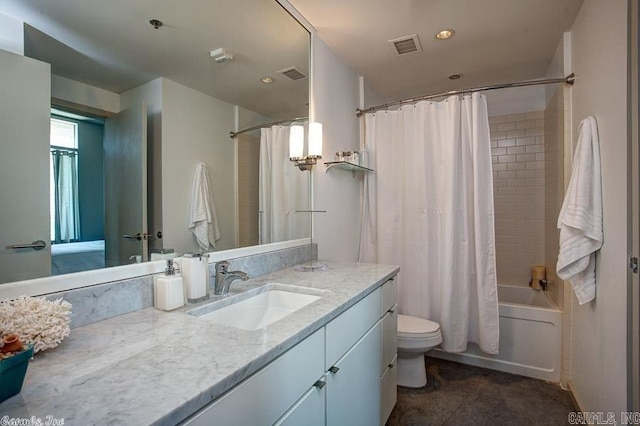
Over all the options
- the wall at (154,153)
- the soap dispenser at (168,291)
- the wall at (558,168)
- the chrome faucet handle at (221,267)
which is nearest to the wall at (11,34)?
the wall at (154,153)

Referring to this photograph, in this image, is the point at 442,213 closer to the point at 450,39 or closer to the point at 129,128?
the point at 450,39

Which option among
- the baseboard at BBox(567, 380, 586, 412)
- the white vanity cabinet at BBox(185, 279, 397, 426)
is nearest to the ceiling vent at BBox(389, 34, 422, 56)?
the white vanity cabinet at BBox(185, 279, 397, 426)

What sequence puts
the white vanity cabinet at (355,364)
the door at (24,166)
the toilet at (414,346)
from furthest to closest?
the toilet at (414,346) → the white vanity cabinet at (355,364) → the door at (24,166)

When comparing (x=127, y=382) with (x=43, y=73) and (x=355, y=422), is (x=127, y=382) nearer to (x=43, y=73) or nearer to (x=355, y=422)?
(x=43, y=73)

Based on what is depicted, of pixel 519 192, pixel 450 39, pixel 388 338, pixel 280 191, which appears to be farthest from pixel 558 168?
pixel 280 191

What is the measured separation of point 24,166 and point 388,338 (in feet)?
5.52

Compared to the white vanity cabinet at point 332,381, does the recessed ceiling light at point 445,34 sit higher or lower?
higher

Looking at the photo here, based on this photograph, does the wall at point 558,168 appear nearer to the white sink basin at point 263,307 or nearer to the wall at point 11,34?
the white sink basin at point 263,307

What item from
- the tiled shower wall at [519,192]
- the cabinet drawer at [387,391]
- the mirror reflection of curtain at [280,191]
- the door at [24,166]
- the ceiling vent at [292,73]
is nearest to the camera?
the door at [24,166]

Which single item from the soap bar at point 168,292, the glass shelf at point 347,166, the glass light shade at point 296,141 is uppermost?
the glass light shade at point 296,141

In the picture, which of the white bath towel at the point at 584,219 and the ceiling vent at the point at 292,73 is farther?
the ceiling vent at the point at 292,73

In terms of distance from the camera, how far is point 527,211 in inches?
120

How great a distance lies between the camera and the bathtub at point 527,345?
7.12ft

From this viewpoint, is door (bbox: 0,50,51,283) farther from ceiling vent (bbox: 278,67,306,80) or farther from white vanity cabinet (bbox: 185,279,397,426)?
ceiling vent (bbox: 278,67,306,80)
